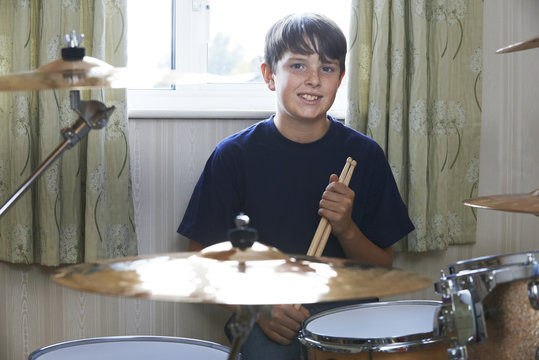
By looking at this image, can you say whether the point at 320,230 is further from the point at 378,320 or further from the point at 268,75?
the point at 268,75

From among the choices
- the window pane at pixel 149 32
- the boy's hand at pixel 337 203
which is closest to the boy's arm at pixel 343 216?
the boy's hand at pixel 337 203

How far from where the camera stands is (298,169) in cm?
183

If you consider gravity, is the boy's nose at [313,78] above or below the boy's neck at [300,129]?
above

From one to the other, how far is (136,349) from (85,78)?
0.54 m

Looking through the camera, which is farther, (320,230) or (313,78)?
(313,78)

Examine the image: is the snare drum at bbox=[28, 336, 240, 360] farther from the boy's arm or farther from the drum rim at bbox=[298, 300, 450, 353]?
the boy's arm

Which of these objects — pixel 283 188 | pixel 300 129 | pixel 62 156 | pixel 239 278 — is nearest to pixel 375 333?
pixel 283 188

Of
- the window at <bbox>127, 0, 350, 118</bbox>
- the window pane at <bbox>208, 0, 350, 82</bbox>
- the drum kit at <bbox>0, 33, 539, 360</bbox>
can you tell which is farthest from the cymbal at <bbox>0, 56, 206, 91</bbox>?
the window pane at <bbox>208, 0, 350, 82</bbox>

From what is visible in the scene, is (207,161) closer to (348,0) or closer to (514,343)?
(348,0)

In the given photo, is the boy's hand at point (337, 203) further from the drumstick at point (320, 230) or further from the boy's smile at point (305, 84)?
the boy's smile at point (305, 84)

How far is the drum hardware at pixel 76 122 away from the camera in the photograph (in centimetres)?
126

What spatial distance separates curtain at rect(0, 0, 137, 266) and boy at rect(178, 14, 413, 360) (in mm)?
220

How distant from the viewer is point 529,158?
7.01 ft

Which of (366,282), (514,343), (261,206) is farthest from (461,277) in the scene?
(261,206)
